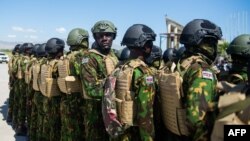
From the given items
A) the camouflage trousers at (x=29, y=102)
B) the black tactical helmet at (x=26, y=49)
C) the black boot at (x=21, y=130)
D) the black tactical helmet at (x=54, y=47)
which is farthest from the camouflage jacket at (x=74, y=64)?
the black tactical helmet at (x=26, y=49)

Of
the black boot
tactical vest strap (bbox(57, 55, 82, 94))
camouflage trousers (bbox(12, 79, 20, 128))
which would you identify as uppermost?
tactical vest strap (bbox(57, 55, 82, 94))

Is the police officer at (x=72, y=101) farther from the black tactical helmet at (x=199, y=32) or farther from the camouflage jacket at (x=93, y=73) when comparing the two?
the black tactical helmet at (x=199, y=32)

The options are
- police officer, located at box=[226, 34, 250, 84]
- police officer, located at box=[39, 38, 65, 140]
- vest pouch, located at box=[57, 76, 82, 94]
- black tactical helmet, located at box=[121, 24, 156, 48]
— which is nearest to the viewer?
black tactical helmet, located at box=[121, 24, 156, 48]

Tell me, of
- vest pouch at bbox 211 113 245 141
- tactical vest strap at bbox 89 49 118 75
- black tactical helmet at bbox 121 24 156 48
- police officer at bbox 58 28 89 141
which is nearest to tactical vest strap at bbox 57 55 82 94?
police officer at bbox 58 28 89 141

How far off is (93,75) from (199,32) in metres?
1.72

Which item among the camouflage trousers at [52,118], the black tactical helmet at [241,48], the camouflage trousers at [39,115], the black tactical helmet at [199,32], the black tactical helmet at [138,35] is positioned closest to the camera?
the black tactical helmet at [199,32]

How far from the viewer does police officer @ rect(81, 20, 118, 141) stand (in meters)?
4.41

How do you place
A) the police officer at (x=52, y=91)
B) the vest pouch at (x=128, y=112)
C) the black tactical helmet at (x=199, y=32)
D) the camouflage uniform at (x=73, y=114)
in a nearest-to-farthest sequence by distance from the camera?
1. the black tactical helmet at (x=199, y=32)
2. the vest pouch at (x=128, y=112)
3. the camouflage uniform at (x=73, y=114)
4. the police officer at (x=52, y=91)

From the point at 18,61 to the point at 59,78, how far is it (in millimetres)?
4241

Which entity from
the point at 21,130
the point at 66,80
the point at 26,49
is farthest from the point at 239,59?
the point at 26,49

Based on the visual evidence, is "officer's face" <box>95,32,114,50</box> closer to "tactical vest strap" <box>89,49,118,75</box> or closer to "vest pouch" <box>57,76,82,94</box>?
"tactical vest strap" <box>89,49,118,75</box>

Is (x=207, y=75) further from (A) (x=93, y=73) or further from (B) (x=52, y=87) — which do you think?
(B) (x=52, y=87)

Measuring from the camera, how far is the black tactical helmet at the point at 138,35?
11.5 ft

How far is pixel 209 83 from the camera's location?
2.74m
